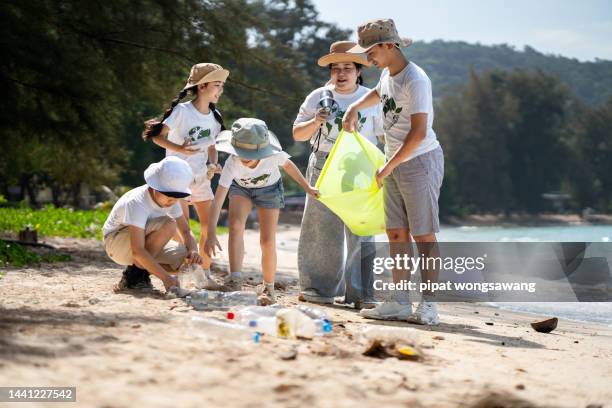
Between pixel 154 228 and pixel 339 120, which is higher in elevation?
pixel 339 120

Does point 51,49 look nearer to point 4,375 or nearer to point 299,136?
point 299,136

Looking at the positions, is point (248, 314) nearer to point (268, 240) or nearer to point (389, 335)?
point (389, 335)

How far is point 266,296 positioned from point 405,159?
4.39ft

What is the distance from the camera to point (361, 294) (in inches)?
254

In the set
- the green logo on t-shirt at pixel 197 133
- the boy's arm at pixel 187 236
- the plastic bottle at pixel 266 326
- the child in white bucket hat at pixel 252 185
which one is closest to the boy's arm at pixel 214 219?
the child in white bucket hat at pixel 252 185

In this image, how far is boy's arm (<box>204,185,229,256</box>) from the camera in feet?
19.6

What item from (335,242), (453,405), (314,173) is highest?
(314,173)

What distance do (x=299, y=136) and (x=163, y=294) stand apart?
1.58 meters

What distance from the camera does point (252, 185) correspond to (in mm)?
6168

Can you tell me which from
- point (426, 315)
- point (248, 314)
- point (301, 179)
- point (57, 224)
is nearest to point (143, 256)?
point (248, 314)

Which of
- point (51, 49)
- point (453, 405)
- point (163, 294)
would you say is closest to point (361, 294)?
point (163, 294)

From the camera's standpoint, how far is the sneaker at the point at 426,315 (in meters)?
5.69

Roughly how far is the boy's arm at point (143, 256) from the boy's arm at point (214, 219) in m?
0.43

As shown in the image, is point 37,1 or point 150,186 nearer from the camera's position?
point 150,186
